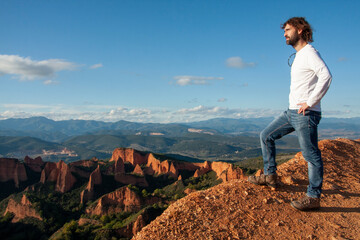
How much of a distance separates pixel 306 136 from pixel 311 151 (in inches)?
12.1

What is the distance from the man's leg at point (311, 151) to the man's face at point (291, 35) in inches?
56.7

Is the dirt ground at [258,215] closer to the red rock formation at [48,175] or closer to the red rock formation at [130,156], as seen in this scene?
the red rock formation at [48,175]

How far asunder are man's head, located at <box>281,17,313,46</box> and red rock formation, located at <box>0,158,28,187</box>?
64905 mm

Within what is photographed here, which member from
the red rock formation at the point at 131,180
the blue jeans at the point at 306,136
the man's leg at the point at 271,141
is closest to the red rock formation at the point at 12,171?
the red rock formation at the point at 131,180

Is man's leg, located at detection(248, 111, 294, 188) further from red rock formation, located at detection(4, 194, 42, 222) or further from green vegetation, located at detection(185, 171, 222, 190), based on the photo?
green vegetation, located at detection(185, 171, 222, 190)

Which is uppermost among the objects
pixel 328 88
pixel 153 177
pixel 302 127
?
pixel 328 88

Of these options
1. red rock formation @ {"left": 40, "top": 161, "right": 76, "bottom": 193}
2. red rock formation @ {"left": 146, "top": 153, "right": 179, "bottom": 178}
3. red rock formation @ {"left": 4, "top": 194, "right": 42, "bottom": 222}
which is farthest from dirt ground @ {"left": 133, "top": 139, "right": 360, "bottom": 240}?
red rock formation @ {"left": 146, "top": 153, "right": 179, "bottom": 178}

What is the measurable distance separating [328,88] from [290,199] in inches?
94.4

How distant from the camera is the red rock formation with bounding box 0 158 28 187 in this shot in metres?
55.2

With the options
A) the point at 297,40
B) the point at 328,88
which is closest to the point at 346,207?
the point at 328,88

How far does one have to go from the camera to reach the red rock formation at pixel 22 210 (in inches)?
1497

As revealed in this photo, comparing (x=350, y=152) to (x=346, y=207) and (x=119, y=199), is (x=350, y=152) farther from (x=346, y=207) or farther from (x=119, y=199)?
(x=119, y=199)

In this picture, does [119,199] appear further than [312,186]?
Yes

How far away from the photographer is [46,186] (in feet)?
172
